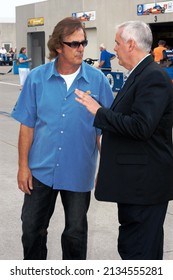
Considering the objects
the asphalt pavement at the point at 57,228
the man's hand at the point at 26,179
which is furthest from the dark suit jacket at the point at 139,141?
the asphalt pavement at the point at 57,228

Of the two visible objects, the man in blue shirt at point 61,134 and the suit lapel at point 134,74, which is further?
the man in blue shirt at point 61,134

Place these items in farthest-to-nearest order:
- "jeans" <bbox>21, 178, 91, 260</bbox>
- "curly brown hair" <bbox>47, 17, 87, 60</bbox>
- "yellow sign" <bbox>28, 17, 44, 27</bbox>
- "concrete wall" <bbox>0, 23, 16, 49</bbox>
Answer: "concrete wall" <bbox>0, 23, 16, 49</bbox> → "yellow sign" <bbox>28, 17, 44, 27</bbox> → "jeans" <bbox>21, 178, 91, 260</bbox> → "curly brown hair" <bbox>47, 17, 87, 60</bbox>

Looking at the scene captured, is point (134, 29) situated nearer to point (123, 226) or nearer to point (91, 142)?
point (91, 142)

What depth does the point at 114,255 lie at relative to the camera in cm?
430

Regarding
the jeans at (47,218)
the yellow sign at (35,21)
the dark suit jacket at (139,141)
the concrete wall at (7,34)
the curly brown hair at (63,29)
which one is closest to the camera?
the dark suit jacket at (139,141)

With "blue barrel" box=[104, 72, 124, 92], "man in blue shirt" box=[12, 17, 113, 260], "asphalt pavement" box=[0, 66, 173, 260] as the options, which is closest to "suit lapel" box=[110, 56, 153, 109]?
"man in blue shirt" box=[12, 17, 113, 260]

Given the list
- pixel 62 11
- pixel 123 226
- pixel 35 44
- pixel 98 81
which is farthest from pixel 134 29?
pixel 35 44

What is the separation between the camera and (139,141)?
2.75 metres

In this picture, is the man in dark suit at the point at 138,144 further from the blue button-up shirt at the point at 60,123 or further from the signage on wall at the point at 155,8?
the signage on wall at the point at 155,8

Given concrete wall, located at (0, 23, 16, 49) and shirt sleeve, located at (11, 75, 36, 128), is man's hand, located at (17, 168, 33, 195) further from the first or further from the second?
concrete wall, located at (0, 23, 16, 49)

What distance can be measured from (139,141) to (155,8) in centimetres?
2285

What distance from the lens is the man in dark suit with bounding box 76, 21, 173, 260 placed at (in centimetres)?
267

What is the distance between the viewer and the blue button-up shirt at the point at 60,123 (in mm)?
3188

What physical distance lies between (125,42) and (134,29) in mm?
85
